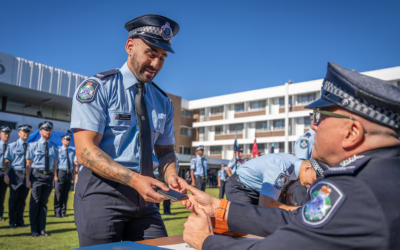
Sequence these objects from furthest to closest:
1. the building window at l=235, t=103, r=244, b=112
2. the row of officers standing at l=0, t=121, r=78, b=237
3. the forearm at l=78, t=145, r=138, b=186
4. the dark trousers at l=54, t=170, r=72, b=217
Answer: the building window at l=235, t=103, r=244, b=112 → the dark trousers at l=54, t=170, r=72, b=217 → the row of officers standing at l=0, t=121, r=78, b=237 → the forearm at l=78, t=145, r=138, b=186

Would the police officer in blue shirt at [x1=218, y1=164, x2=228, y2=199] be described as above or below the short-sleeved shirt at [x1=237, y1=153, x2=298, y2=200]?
below

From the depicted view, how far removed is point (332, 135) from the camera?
5.13 feet

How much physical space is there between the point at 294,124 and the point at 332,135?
39.9m

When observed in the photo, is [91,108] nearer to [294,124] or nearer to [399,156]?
[399,156]

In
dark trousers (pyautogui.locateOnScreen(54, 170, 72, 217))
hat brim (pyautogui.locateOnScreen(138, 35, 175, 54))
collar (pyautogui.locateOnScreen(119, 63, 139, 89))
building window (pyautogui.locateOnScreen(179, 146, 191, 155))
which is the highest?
building window (pyautogui.locateOnScreen(179, 146, 191, 155))

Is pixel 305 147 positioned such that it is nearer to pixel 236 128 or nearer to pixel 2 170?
pixel 2 170

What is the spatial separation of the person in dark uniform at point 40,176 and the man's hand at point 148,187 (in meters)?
6.05

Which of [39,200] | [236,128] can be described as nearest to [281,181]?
[39,200]

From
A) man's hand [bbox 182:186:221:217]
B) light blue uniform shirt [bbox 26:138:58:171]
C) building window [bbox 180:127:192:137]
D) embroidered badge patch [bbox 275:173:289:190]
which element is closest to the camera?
man's hand [bbox 182:186:221:217]

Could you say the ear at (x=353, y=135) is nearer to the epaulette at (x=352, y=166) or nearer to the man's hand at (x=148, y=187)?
the epaulette at (x=352, y=166)

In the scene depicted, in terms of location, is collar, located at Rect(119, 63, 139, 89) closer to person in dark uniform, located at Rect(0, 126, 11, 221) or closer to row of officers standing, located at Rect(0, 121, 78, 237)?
row of officers standing, located at Rect(0, 121, 78, 237)

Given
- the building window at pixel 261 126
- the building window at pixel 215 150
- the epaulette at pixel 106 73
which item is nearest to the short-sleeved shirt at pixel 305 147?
the epaulette at pixel 106 73

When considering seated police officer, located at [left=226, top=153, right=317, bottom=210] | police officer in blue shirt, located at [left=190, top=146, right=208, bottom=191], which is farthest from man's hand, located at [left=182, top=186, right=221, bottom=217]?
police officer in blue shirt, located at [left=190, top=146, right=208, bottom=191]

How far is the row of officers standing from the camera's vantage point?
727cm
